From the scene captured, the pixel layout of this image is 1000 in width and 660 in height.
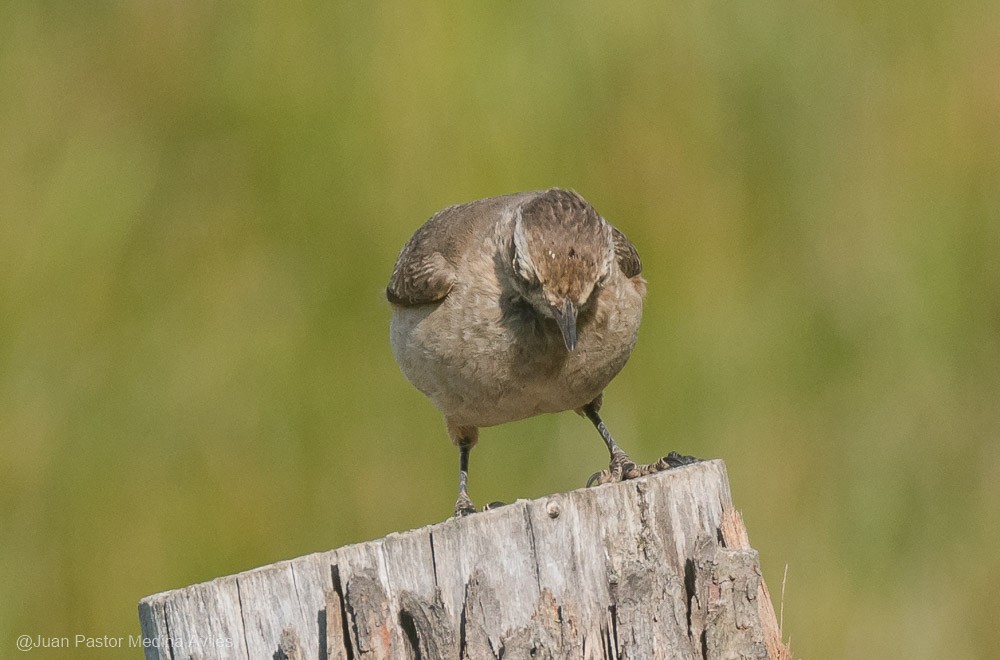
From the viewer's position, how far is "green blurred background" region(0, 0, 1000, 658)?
827 cm

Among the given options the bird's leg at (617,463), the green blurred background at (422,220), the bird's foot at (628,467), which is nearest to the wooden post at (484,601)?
the bird's foot at (628,467)

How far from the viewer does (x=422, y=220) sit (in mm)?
9016

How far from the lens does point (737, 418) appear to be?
27.7 feet

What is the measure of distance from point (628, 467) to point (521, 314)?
3.50ft

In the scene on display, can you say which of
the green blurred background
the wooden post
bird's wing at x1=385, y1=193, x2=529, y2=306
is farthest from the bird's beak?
the green blurred background

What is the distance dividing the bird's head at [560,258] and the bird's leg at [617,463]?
64cm

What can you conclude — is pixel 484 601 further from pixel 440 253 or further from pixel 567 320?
pixel 440 253

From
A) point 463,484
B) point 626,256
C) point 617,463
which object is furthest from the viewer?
point 463,484

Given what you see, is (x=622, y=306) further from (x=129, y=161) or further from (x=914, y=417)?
(x=129, y=161)

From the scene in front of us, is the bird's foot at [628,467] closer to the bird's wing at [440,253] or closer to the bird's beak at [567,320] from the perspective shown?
the bird's beak at [567,320]

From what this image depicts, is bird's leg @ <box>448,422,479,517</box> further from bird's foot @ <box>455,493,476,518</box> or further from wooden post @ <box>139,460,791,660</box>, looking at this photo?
wooden post @ <box>139,460,791,660</box>

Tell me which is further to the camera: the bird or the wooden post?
the bird

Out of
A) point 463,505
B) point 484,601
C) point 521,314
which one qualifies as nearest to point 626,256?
point 521,314

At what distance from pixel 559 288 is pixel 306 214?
3.53 m
